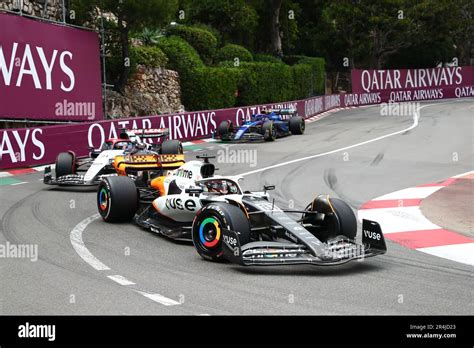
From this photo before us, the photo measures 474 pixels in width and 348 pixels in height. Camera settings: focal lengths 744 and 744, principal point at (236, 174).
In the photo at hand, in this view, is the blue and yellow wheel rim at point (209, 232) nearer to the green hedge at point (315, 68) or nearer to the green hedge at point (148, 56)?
the green hedge at point (148, 56)

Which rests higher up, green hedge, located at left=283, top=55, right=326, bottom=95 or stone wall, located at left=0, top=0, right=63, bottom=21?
stone wall, located at left=0, top=0, right=63, bottom=21

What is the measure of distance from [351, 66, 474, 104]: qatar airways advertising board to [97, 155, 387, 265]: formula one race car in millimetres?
39085

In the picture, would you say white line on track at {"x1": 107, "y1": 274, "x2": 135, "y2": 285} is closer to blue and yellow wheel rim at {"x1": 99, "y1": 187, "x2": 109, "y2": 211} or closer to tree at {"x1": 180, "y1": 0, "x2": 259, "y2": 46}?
blue and yellow wheel rim at {"x1": 99, "y1": 187, "x2": 109, "y2": 211}

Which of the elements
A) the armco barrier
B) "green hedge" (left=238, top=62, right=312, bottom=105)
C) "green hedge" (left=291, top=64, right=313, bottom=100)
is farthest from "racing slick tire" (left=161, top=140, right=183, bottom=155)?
"green hedge" (left=291, top=64, right=313, bottom=100)

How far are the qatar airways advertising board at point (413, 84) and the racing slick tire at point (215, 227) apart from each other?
1613 inches

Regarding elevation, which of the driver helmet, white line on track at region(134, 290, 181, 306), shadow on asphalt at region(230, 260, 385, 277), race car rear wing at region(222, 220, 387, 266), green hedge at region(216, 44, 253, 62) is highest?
green hedge at region(216, 44, 253, 62)

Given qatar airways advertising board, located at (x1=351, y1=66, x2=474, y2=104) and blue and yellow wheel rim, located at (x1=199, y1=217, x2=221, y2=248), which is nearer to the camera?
blue and yellow wheel rim, located at (x1=199, y1=217, x2=221, y2=248)

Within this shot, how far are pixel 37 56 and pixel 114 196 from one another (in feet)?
39.7

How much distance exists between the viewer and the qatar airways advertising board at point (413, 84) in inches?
1972

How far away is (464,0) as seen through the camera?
6150 centimetres

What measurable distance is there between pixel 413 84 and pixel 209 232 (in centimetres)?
4739

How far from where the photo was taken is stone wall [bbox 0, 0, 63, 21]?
80.5 ft

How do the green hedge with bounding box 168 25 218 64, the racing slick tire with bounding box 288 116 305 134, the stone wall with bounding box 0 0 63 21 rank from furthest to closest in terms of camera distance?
the green hedge with bounding box 168 25 218 64 < the racing slick tire with bounding box 288 116 305 134 < the stone wall with bounding box 0 0 63 21
